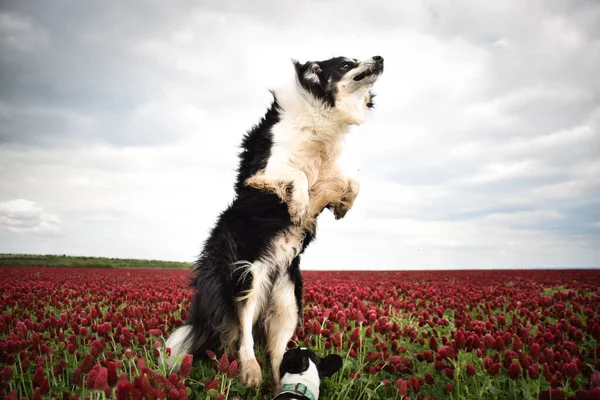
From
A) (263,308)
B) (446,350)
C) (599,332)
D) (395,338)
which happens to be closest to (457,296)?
(599,332)

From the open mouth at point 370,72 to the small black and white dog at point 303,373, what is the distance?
2.82m

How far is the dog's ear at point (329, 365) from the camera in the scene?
3.22 metres

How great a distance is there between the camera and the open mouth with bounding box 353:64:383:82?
13.6 ft

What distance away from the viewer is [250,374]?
10.1 ft

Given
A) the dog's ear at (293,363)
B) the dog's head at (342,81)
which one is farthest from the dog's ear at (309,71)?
the dog's ear at (293,363)

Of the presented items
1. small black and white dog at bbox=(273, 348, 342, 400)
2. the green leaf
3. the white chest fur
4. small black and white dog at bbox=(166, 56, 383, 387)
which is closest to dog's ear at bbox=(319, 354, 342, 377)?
small black and white dog at bbox=(273, 348, 342, 400)

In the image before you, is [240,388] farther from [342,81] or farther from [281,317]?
[342,81]

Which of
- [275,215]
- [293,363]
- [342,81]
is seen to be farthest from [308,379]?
[342,81]

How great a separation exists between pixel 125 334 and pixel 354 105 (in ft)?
10.9

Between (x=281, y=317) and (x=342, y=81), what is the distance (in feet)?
8.24

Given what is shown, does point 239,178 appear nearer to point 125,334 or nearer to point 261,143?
point 261,143

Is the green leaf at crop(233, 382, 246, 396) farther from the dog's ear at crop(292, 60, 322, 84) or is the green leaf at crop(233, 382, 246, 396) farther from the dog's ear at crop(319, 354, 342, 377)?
the dog's ear at crop(292, 60, 322, 84)

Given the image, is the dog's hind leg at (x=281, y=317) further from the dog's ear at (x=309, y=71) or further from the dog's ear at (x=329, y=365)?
the dog's ear at (x=309, y=71)

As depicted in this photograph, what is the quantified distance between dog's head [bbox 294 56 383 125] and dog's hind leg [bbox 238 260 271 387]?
1825 mm
